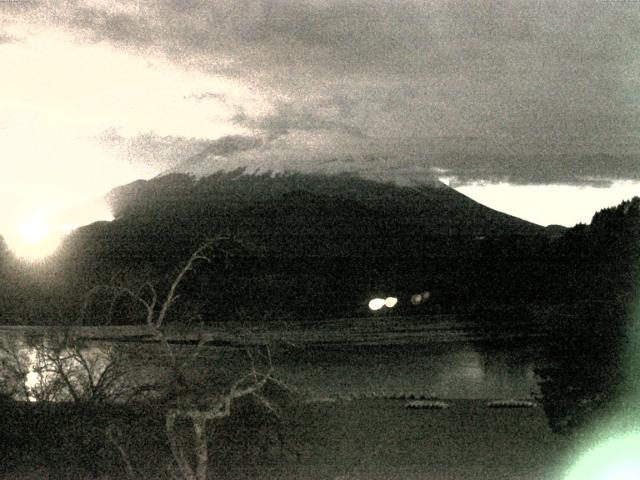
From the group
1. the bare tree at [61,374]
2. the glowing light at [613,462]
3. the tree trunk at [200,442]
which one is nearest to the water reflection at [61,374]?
the bare tree at [61,374]

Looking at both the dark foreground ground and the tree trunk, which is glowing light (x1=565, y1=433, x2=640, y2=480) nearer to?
the dark foreground ground

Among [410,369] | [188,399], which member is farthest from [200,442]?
[410,369]

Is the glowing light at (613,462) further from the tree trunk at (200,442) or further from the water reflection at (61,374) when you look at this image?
the water reflection at (61,374)

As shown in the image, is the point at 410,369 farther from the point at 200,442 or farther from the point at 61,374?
the point at 200,442

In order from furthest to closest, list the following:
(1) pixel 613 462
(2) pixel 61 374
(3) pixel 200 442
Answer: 1. (2) pixel 61 374
2. (1) pixel 613 462
3. (3) pixel 200 442

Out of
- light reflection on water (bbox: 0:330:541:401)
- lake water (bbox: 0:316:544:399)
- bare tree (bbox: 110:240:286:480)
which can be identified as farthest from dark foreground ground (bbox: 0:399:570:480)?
lake water (bbox: 0:316:544:399)

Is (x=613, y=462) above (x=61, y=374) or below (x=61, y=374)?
below

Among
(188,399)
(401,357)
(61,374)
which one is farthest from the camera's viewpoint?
(401,357)
